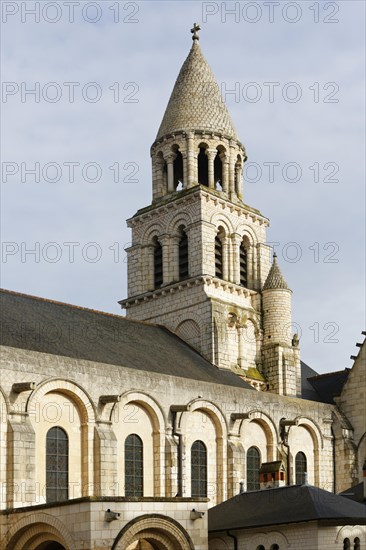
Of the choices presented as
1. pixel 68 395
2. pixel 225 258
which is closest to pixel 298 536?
pixel 68 395

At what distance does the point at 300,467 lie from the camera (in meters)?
55.5

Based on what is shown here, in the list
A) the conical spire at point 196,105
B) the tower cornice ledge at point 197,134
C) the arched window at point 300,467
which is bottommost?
the arched window at point 300,467

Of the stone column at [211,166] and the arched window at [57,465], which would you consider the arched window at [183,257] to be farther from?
the arched window at [57,465]

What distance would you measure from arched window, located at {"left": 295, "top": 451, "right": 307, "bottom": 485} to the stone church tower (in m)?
5.82

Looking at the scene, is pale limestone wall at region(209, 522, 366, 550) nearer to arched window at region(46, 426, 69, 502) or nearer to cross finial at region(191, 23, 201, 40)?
arched window at region(46, 426, 69, 502)

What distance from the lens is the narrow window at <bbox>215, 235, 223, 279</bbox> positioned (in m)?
62.6

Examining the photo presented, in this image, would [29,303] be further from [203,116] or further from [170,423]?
[203,116]

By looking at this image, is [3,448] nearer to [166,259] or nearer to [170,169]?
A: [166,259]

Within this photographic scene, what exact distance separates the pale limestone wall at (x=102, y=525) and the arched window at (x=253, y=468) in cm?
1290

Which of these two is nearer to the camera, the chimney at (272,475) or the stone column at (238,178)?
the chimney at (272,475)

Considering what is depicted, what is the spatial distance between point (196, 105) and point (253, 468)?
23.2m

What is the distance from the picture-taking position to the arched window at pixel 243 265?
64.1 m

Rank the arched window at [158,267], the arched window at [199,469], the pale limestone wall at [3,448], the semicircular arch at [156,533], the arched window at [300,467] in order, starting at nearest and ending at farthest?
the semicircular arch at [156,533] → the pale limestone wall at [3,448] → the arched window at [199,469] → the arched window at [300,467] → the arched window at [158,267]

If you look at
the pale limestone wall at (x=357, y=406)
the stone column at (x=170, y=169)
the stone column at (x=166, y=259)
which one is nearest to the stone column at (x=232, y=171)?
the stone column at (x=170, y=169)
